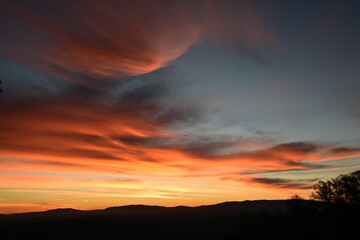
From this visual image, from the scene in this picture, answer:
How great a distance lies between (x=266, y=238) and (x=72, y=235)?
6341 inches

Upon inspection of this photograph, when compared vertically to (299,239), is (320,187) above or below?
above

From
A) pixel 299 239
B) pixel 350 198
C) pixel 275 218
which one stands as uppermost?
pixel 350 198

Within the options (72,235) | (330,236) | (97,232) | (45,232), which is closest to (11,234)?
(45,232)

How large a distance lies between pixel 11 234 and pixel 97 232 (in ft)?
166

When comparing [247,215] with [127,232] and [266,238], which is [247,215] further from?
[127,232]

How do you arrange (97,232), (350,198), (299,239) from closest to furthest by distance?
(299,239) → (350,198) → (97,232)

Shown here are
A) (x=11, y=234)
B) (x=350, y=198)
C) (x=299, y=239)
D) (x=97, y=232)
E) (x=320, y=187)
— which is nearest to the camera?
(x=299, y=239)

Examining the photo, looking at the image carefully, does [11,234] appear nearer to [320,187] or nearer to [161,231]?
[161,231]

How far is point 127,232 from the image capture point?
18262 cm

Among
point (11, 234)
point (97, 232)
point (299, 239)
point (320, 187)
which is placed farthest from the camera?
point (97, 232)

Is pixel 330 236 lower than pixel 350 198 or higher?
lower

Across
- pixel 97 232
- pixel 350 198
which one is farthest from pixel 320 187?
pixel 97 232

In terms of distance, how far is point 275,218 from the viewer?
42219 mm

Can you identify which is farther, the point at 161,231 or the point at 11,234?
the point at 161,231
